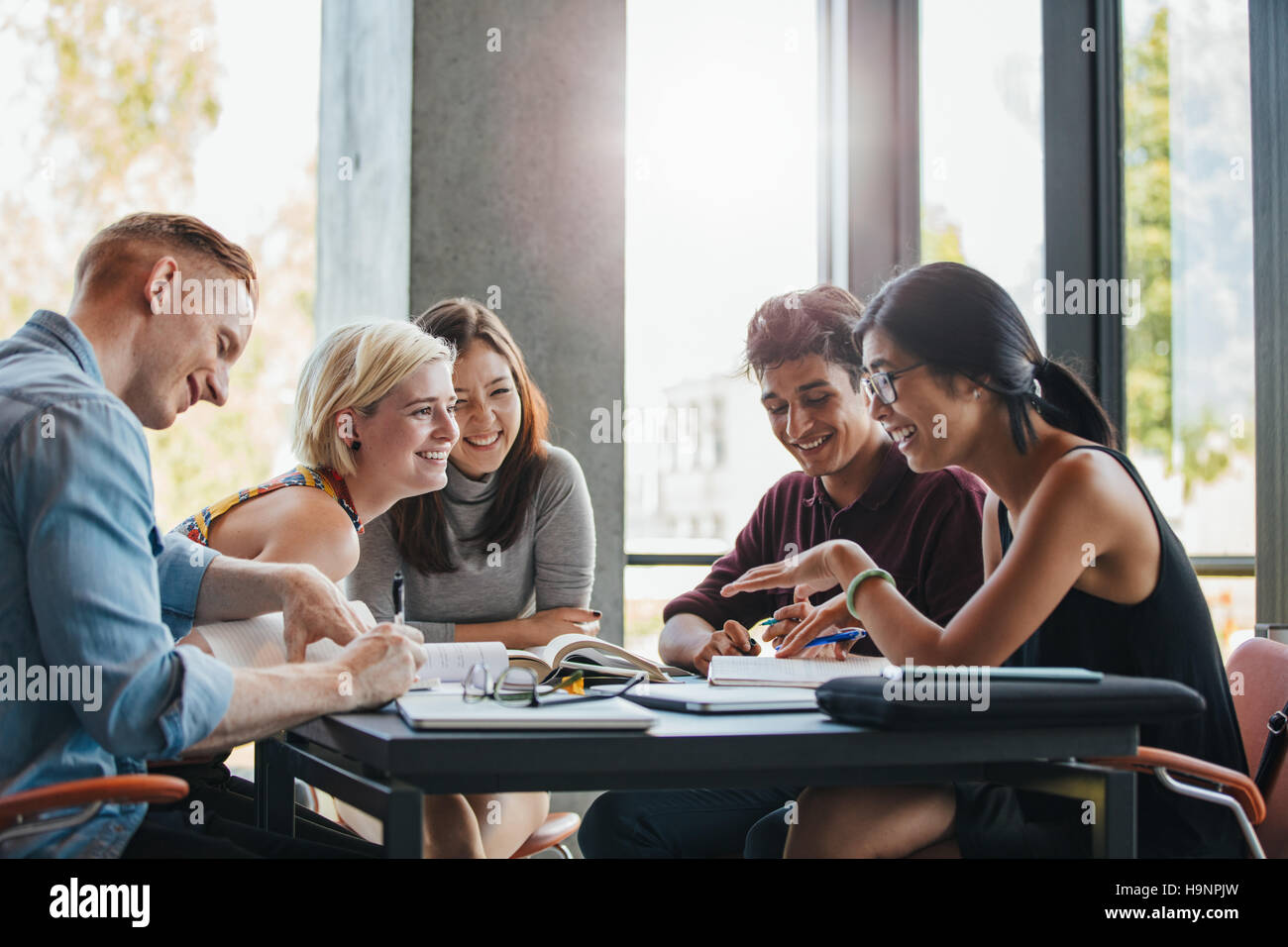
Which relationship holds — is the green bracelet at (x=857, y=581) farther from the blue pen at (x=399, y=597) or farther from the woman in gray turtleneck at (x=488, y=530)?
the woman in gray turtleneck at (x=488, y=530)

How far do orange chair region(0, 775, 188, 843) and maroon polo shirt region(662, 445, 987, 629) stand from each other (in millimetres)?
1436

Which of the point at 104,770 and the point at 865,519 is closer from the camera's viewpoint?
the point at 104,770

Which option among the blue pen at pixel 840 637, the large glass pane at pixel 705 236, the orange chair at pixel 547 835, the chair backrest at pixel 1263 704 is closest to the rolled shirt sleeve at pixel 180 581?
the orange chair at pixel 547 835

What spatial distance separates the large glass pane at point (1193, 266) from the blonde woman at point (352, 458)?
2.23m

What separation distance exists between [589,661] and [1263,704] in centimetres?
114

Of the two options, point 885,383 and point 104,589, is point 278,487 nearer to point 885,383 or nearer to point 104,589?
point 104,589

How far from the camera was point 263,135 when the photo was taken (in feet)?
12.3

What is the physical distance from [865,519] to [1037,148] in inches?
77.2

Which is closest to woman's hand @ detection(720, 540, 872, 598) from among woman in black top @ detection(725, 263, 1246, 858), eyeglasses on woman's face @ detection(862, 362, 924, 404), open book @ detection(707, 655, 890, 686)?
woman in black top @ detection(725, 263, 1246, 858)

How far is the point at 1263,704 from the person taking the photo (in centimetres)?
182

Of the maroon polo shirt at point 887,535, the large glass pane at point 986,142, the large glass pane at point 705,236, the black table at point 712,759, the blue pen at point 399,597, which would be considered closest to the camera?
the black table at point 712,759

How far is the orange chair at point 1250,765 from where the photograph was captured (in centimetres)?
135
